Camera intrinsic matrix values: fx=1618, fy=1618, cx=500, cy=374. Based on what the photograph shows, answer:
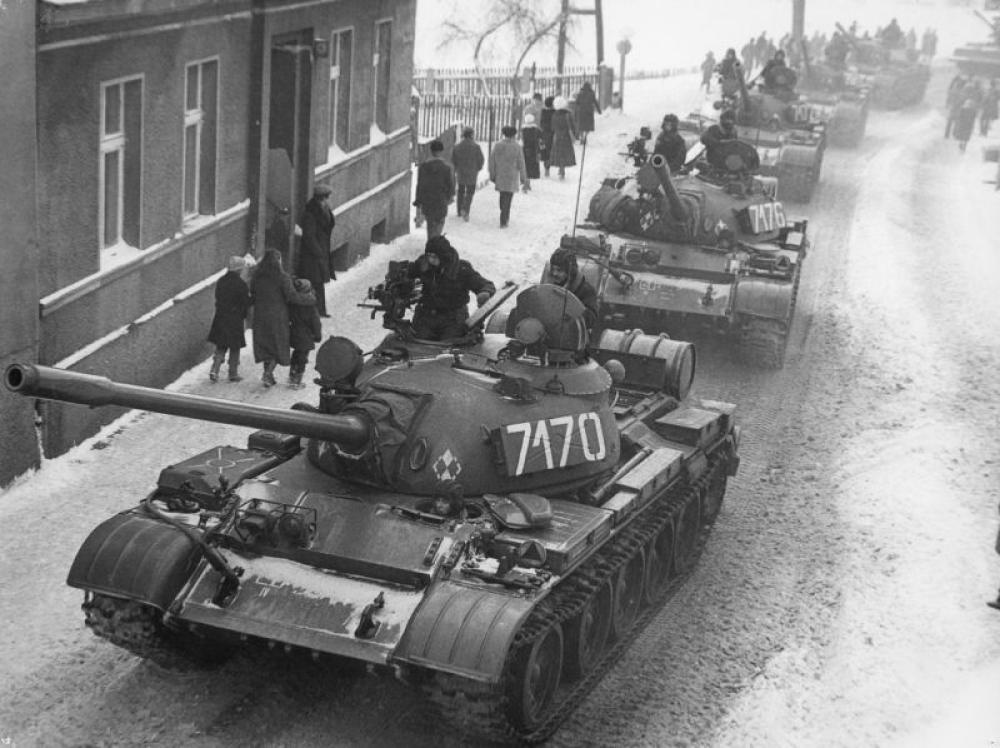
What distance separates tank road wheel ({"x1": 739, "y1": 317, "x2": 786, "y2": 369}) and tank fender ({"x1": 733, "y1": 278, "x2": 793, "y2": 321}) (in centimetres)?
18

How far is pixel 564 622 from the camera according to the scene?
33.1ft

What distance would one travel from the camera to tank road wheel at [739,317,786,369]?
57.9 ft

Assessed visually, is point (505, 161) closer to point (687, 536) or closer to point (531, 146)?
point (531, 146)

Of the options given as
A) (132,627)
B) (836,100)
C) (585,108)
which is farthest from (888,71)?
(132,627)

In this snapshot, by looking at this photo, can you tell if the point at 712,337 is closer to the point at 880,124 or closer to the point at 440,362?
the point at 440,362

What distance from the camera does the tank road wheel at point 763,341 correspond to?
17641 mm

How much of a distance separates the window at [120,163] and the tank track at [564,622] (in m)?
5.59

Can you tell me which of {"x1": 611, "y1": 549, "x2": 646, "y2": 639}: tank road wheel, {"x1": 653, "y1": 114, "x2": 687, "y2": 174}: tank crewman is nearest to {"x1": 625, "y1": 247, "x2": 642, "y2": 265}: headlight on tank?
{"x1": 653, "y1": 114, "x2": 687, "y2": 174}: tank crewman

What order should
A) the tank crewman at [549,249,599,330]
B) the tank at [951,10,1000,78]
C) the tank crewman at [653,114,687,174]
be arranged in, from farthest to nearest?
the tank at [951,10,1000,78], the tank crewman at [653,114,687,174], the tank crewman at [549,249,599,330]

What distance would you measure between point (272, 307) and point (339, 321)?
2860mm

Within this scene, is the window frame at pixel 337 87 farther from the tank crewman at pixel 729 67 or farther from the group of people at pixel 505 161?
the tank crewman at pixel 729 67

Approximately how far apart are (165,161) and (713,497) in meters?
6.05

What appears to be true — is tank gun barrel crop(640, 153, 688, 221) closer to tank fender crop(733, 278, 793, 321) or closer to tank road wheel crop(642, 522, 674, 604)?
tank fender crop(733, 278, 793, 321)

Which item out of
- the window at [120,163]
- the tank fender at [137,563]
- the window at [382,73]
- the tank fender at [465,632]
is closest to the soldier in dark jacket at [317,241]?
the window at [120,163]
